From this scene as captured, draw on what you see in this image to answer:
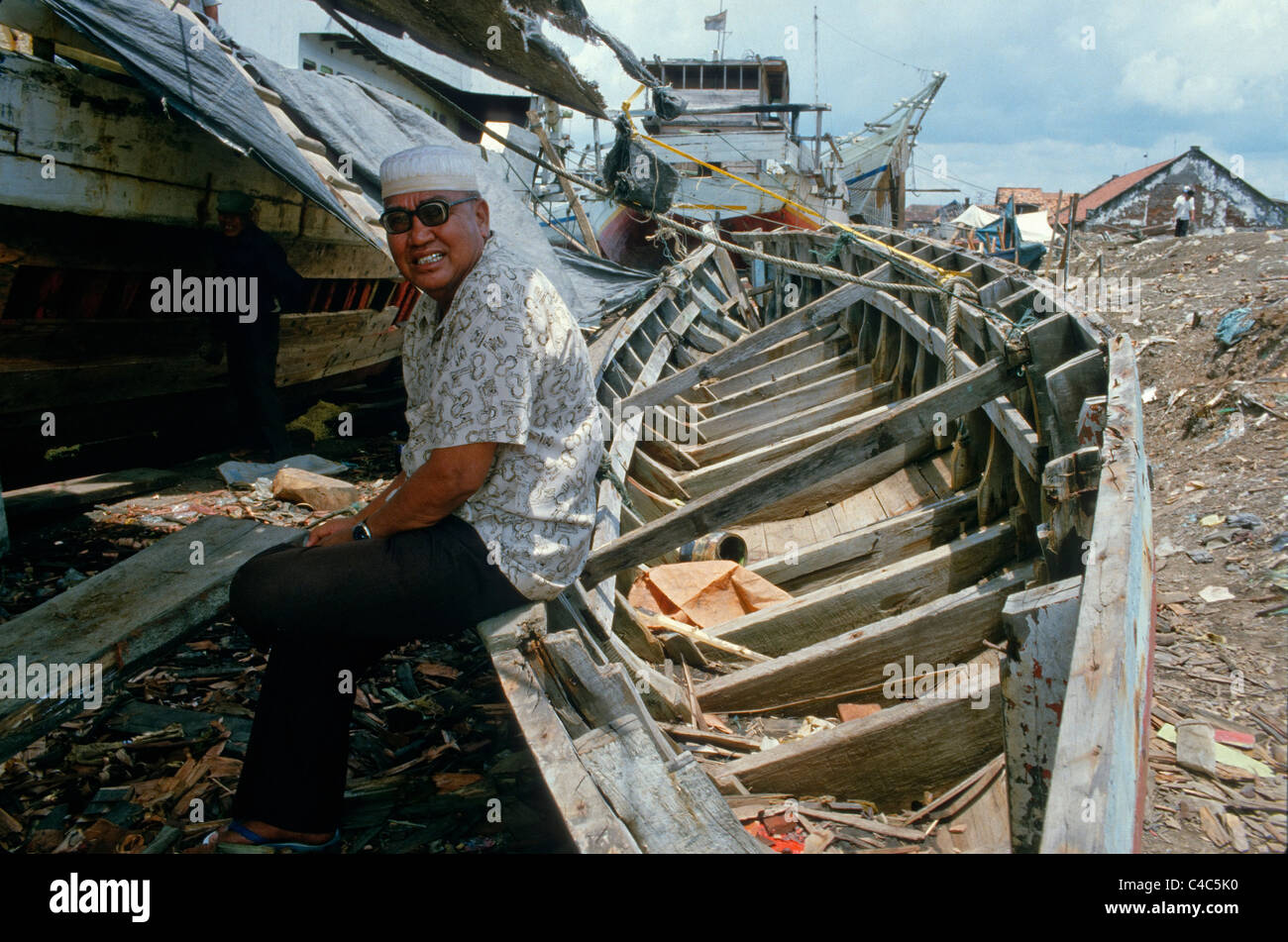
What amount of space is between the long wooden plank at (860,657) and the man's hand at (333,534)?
1.40 metres

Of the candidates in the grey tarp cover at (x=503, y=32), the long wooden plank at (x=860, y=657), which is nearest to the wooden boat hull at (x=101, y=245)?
the grey tarp cover at (x=503, y=32)

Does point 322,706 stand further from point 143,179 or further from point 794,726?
point 143,179

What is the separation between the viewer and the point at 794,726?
3.04 meters

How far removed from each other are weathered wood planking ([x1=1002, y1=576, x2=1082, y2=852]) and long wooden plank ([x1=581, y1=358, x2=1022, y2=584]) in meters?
1.28

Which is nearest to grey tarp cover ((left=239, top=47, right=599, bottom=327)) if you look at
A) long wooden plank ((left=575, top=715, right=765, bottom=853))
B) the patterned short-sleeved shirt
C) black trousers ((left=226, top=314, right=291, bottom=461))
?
black trousers ((left=226, top=314, right=291, bottom=461))

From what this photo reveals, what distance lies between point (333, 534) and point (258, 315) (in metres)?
4.15

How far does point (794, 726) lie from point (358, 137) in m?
5.16

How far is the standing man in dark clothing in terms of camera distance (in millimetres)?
5539

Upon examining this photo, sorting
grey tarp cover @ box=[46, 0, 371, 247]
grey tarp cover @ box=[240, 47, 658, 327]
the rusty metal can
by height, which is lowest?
the rusty metal can

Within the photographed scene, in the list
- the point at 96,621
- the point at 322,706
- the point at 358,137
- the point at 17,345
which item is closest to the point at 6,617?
the point at 96,621

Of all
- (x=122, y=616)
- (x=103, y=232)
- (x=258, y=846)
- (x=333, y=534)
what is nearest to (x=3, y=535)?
(x=122, y=616)

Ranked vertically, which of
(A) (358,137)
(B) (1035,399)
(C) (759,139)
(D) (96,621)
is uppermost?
(C) (759,139)

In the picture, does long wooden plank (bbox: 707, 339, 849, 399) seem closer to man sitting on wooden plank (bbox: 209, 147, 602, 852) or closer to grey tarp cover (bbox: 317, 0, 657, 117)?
grey tarp cover (bbox: 317, 0, 657, 117)

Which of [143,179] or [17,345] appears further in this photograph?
[143,179]
